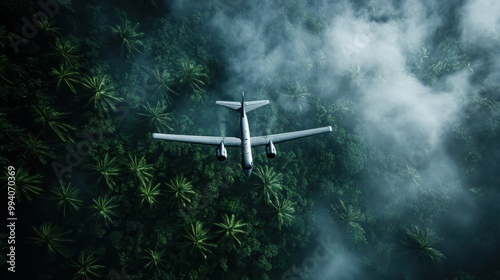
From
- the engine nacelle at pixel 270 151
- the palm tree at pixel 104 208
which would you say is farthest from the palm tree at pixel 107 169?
the engine nacelle at pixel 270 151

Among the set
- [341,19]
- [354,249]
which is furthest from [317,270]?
[341,19]

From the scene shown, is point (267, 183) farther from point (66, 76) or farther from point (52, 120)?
point (66, 76)

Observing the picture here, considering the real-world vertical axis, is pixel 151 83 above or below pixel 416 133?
above

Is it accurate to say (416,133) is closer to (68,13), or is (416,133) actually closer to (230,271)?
(230,271)

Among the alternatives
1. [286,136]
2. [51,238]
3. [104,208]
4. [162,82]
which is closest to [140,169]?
[104,208]

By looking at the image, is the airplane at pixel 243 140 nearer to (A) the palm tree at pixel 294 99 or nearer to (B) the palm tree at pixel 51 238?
(A) the palm tree at pixel 294 99

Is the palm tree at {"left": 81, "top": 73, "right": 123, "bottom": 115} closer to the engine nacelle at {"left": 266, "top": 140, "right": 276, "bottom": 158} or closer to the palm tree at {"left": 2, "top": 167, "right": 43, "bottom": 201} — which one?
the palm tree at {"left": 2, "top": 167, "right": 43, "bottom": 201}
